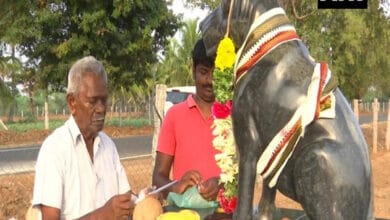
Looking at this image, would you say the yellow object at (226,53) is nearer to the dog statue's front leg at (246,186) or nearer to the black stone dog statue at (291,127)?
the black stone dog statue at (291,127)

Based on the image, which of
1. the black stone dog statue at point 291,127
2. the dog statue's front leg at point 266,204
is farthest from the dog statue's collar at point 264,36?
the dog statue's front leg at point 266,204

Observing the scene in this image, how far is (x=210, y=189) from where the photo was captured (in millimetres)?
2365

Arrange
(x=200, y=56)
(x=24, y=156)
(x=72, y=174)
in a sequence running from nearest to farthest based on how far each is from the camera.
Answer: (x=72, y=174), (x=200, y=56), (x=24, y=156)

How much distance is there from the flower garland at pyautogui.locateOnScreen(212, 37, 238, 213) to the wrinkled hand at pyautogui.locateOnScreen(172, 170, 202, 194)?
45 cm

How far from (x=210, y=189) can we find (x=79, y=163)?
625 mm

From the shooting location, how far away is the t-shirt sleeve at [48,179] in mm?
1892

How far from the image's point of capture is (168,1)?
55.6 ft

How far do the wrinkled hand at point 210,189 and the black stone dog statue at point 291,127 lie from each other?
28.3 inches

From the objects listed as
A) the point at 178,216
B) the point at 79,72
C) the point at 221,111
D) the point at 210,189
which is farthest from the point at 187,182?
the point at 79,72

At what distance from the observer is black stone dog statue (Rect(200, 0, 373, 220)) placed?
58.1 inches

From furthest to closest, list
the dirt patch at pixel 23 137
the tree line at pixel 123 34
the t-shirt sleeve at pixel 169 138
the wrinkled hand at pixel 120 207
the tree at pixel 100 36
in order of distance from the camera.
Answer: the dirt patch at pixel 23 137 < the tree at pixel 100 36 < the tree line at pixel 123 34 < the t-shirt sleeve at pixel 169 138 < the wrinkled hand at pixel 120 207

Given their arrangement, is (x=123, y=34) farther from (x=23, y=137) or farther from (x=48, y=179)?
(x=48, y=179)

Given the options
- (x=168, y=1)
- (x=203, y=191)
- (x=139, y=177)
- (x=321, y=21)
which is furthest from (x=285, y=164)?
(x=168, y=1)

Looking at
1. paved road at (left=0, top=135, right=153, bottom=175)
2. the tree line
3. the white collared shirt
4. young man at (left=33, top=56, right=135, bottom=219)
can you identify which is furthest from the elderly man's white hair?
the tree line
